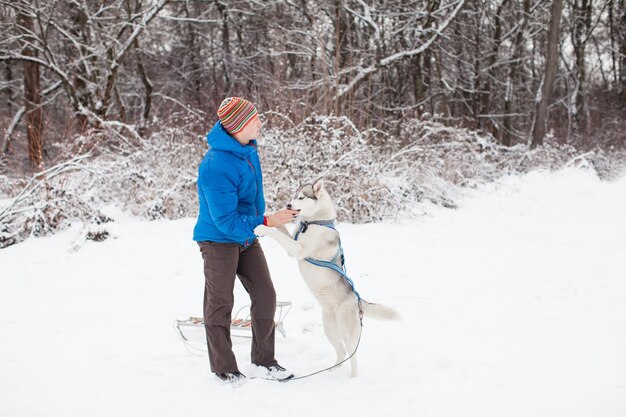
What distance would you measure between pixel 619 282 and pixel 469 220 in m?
3.57

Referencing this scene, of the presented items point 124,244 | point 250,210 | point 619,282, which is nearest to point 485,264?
point 619,282

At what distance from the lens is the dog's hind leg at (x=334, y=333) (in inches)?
135

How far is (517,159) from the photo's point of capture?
1384 cm

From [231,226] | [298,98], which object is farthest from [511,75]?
[231,226]

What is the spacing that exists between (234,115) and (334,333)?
173 centimetres

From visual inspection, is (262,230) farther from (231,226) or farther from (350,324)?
(350,324)

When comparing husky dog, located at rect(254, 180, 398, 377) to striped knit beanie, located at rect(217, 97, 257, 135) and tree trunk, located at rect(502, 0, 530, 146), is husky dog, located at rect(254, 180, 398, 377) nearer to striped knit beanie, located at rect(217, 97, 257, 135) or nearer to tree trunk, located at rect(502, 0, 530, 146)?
Answer: striped knit beanie, located at rect(217, 97, 257, 135)

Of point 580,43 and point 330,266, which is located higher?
point 580,43

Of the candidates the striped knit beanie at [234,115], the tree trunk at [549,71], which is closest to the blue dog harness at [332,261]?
the striped knit beanie at [234,115]

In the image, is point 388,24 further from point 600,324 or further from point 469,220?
point 600,324

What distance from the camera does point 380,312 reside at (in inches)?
132

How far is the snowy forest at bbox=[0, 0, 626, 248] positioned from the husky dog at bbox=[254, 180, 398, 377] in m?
4.40

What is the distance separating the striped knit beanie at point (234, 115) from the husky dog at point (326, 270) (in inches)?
25.5

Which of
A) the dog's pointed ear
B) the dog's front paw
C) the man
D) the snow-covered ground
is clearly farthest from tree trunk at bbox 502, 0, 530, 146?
the dog's front paw
